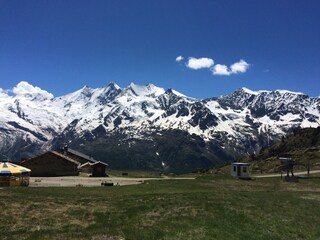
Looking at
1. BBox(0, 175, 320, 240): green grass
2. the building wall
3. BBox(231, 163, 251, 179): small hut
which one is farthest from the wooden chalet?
BBox(0, 175, 320, 240): green grass

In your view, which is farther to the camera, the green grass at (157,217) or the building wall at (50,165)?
the building wall at (50,165)

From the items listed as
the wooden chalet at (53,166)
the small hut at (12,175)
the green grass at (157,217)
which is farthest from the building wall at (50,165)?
the green grass at (157,217)

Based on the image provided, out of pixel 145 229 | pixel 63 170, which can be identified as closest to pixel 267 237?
pixel 145 229

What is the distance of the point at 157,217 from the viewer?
39.8 meters

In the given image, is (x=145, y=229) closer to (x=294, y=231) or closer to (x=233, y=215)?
(x=233, y=215)

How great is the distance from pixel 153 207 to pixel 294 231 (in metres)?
13.9

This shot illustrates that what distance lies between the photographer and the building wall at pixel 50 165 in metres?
119

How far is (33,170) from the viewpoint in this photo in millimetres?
119438

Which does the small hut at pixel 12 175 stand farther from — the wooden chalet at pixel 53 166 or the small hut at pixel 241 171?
the wooden chalet at pixel 53 166

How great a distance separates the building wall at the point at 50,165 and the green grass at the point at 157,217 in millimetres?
67988

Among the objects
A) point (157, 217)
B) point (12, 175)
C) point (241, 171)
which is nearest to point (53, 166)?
point (12, 175)

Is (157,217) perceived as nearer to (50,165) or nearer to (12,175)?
(12,175)

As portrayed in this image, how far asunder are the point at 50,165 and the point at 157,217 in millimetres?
86309

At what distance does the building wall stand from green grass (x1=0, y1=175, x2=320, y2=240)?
68.0 meters
